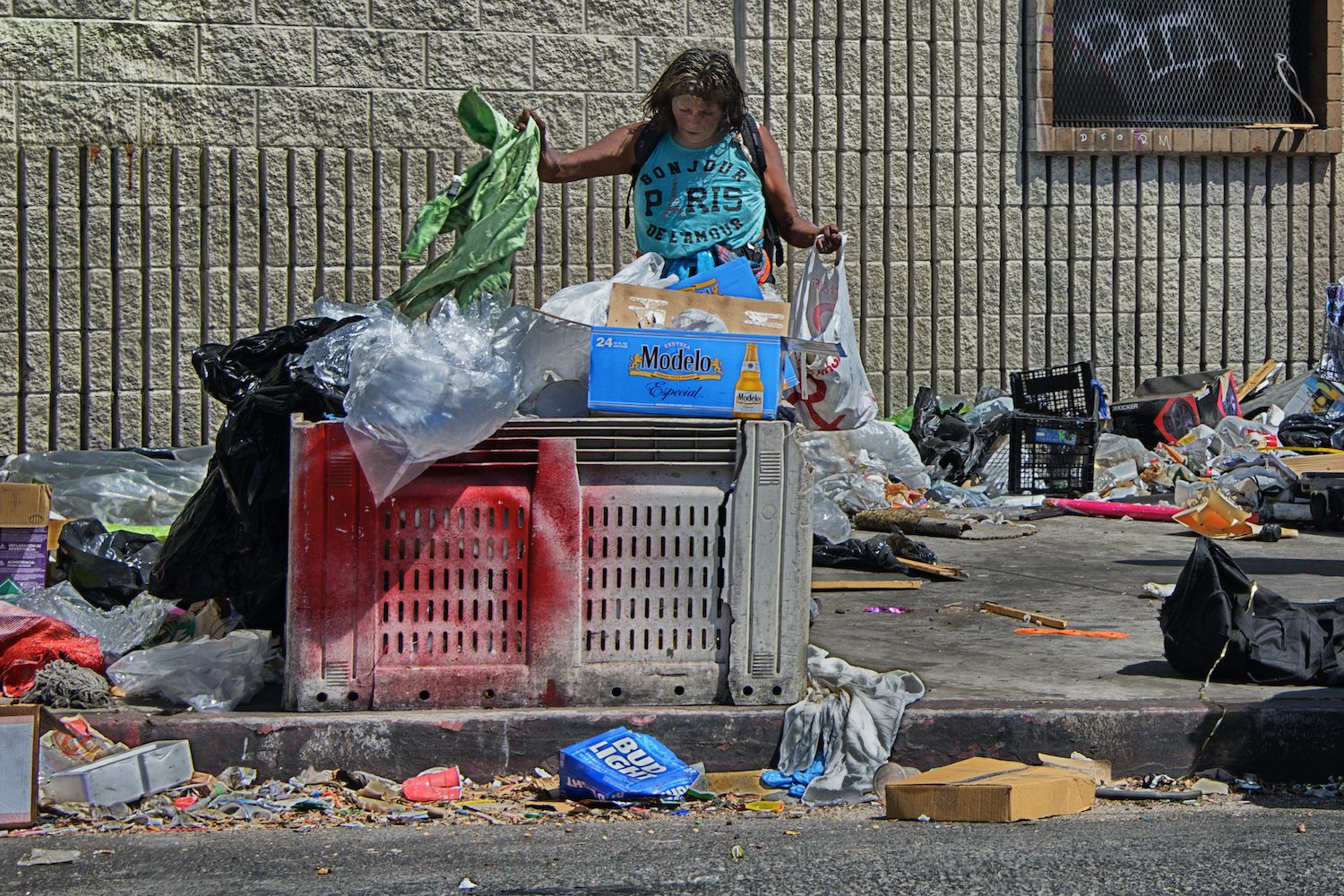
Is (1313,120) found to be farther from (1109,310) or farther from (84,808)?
(84,808)

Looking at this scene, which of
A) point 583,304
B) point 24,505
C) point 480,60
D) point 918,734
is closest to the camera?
point 918,734

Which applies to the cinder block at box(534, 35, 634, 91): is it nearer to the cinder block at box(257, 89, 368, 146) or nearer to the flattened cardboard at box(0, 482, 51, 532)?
the cinder block at box(257, 89, 368, 146)

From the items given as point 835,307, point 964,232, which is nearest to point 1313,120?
point 964,232

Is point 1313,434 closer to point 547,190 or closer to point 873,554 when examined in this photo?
point 873,554

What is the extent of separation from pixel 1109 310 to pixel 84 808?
27.4 feet

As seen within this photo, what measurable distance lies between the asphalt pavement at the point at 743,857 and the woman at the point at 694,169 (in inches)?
102

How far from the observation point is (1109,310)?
1121cm

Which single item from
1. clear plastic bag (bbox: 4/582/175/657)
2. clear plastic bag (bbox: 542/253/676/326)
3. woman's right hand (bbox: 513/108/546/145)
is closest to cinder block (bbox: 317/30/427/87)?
clear plastic bag (bbox: 4/582/175/657)

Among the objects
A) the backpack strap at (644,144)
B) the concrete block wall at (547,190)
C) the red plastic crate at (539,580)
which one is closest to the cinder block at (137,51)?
the concrete block wall at (547,190)

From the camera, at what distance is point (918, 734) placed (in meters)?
4.83

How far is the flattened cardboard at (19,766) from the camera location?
4.34m

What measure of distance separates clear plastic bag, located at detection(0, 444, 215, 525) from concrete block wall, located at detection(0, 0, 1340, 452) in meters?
0.63

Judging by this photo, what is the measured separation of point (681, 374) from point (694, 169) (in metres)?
1.64

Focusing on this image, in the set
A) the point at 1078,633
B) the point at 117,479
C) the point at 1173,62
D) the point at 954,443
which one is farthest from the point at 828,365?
the point at 1173,62
